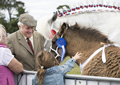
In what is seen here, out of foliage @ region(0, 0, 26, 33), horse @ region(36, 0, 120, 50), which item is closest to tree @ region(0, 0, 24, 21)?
foliage @ region(0, 0, 26, 33)

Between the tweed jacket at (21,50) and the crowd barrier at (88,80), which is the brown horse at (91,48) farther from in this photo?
the tweed jacket at (21,50)

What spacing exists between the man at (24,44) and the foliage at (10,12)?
2271 cm

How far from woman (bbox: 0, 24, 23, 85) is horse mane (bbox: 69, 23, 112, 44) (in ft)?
4.86

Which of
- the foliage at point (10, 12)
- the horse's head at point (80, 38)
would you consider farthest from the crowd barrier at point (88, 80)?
the foliage at point (10, 12)

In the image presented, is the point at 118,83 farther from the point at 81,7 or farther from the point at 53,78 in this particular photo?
the point at 81,7

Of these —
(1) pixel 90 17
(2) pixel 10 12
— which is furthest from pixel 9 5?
(1) pixel 90 17

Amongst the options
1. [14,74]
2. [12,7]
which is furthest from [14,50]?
[12,7]

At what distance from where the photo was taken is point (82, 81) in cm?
207

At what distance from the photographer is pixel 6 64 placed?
6.89 ft

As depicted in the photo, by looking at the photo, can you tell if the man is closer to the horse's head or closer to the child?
the horse's head

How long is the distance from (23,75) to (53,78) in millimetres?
701

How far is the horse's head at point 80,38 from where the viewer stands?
2979 millimetres

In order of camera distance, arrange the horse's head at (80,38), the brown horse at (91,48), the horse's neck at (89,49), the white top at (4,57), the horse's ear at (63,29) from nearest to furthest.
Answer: the white top at (4,57) → the brown horse at (91,48) → the horse's neck at (89,49) → the horse's head at (80,38) → the horse's ear at (63,29)

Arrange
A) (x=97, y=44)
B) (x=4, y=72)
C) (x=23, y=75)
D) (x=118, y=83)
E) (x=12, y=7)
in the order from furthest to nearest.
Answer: (x=12, y=7)
(x=97, y=44)
(x=23, y=75)
(x=4, y=72)
(x=118, y=83)
